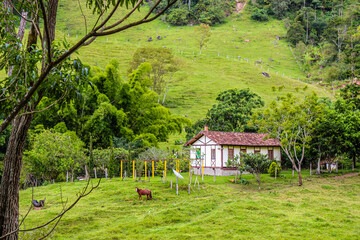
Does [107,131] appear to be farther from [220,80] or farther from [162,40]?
[162,40]

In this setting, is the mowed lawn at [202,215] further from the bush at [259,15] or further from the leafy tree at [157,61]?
the bush at [259,15]

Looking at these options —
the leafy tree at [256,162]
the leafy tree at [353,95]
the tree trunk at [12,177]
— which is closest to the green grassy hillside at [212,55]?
the leafy tree at [353,95]

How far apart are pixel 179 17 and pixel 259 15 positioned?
1001 inches

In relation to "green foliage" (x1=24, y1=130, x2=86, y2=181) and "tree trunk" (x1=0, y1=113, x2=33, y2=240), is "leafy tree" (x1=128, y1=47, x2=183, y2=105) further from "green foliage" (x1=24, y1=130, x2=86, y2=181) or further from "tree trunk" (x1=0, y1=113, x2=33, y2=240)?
"tree trunk" (x1=0, y1=113, x2=33, y2=240)

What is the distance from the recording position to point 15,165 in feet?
18.3

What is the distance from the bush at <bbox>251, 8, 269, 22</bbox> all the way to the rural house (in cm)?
7894

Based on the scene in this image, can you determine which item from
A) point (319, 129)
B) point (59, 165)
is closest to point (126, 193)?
point (59, 165)

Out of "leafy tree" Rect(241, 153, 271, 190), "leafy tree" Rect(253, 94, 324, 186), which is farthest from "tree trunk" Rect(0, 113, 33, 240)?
"leafy tree" Rect(253, 94, 324, 186)

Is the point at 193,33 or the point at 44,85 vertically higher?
the point at 193,33

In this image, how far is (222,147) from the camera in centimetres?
2783

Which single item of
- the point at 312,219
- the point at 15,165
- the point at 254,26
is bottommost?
the point at 312,219

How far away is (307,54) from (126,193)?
7023 cm

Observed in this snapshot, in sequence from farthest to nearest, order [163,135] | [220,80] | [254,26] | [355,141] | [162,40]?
[254,26], [162,40], [220,80], [163,135], [355,141]

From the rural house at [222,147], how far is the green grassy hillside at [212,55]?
52.3 feet
